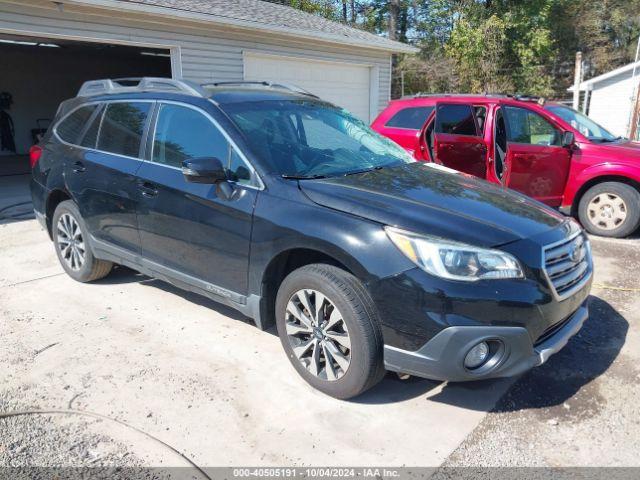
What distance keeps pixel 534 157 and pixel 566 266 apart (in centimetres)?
397

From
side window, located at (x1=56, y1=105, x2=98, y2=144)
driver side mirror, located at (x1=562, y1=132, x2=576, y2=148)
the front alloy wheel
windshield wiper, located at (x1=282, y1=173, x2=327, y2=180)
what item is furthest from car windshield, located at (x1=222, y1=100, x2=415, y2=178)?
driver side mirror, located at (x1=562, y1=132, x2=576, y2=148)

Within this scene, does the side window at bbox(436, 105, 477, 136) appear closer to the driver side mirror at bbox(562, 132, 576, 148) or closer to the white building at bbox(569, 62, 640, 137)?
the driver side mirror at bbox(562, 132, 576, 148)

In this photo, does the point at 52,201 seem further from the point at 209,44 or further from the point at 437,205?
the point at 209,44

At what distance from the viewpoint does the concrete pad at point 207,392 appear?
272 cm

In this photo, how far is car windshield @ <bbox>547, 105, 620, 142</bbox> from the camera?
681 cm

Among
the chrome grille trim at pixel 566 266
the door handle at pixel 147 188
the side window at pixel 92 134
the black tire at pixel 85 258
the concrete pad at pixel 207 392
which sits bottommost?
the concrete pad at pixel 207 392

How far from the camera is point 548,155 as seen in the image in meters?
6.58

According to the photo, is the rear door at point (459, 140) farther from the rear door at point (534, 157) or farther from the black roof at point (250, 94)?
the black roof at point (250, 94)

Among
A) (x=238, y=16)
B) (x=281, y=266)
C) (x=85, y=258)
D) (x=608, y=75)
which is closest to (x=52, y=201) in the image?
(x=85, y=258)

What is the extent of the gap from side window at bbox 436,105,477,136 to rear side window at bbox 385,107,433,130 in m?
0.29

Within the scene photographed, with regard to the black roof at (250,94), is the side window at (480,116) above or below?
below

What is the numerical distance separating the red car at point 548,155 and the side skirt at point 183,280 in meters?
4.36

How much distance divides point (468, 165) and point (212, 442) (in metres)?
5.34

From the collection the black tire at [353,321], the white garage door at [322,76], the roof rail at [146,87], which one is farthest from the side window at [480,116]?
the white garage door at [322,76]
